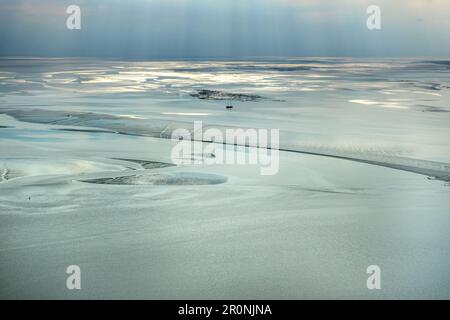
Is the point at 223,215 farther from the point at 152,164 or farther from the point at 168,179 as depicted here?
the point at 152,164

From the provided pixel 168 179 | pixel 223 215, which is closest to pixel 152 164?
pixel 168 179

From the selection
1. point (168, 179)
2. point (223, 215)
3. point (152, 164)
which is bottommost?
point (223, 215)

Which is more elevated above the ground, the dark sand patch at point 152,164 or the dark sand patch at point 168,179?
the dark sand patch at point 152,164

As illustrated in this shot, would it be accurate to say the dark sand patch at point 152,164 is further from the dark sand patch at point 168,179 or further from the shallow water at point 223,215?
the dark sand patch at point 168,179

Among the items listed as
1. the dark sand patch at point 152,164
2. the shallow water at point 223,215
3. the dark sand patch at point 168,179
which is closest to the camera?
the shallow water at point 223,215

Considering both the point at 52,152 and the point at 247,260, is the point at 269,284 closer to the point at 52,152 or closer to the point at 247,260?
the point at 247,260

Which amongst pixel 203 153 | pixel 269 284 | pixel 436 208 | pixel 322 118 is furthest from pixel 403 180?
pixel 322 118

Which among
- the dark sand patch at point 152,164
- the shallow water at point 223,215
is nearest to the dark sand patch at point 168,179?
the shallow water at point 223,215
